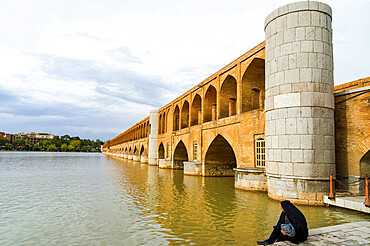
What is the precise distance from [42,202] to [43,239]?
452cm

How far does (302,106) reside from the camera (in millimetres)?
9156

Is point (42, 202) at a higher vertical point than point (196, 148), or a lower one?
lower

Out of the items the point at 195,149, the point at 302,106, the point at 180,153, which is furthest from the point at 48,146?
the point at 302,106

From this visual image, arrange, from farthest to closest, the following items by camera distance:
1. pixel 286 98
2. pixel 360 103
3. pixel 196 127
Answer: pixel 196 127 < pixel 286 98 < pixel 360 103

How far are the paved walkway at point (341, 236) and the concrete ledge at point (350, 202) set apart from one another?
2.12 m

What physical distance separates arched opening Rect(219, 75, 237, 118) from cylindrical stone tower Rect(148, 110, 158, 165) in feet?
57.5

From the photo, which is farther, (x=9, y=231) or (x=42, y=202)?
(x=42, y=202)

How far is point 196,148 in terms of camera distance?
2064 cm

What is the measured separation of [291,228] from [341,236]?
128 cm

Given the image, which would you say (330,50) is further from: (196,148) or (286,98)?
(196,148)

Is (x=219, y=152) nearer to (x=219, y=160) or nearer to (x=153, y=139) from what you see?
(x=219, y=160)

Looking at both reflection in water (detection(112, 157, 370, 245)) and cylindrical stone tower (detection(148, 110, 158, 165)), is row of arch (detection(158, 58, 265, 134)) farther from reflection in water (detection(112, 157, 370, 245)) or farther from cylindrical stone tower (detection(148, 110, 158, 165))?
cylindrical stone tower (detection(148, 110, 158, 165))

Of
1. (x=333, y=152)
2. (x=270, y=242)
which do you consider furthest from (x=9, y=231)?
(x=333, y=152)

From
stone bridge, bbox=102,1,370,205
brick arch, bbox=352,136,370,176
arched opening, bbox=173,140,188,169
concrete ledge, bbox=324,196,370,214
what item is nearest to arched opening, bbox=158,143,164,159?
arched opening, bbox=173,140,188,169
